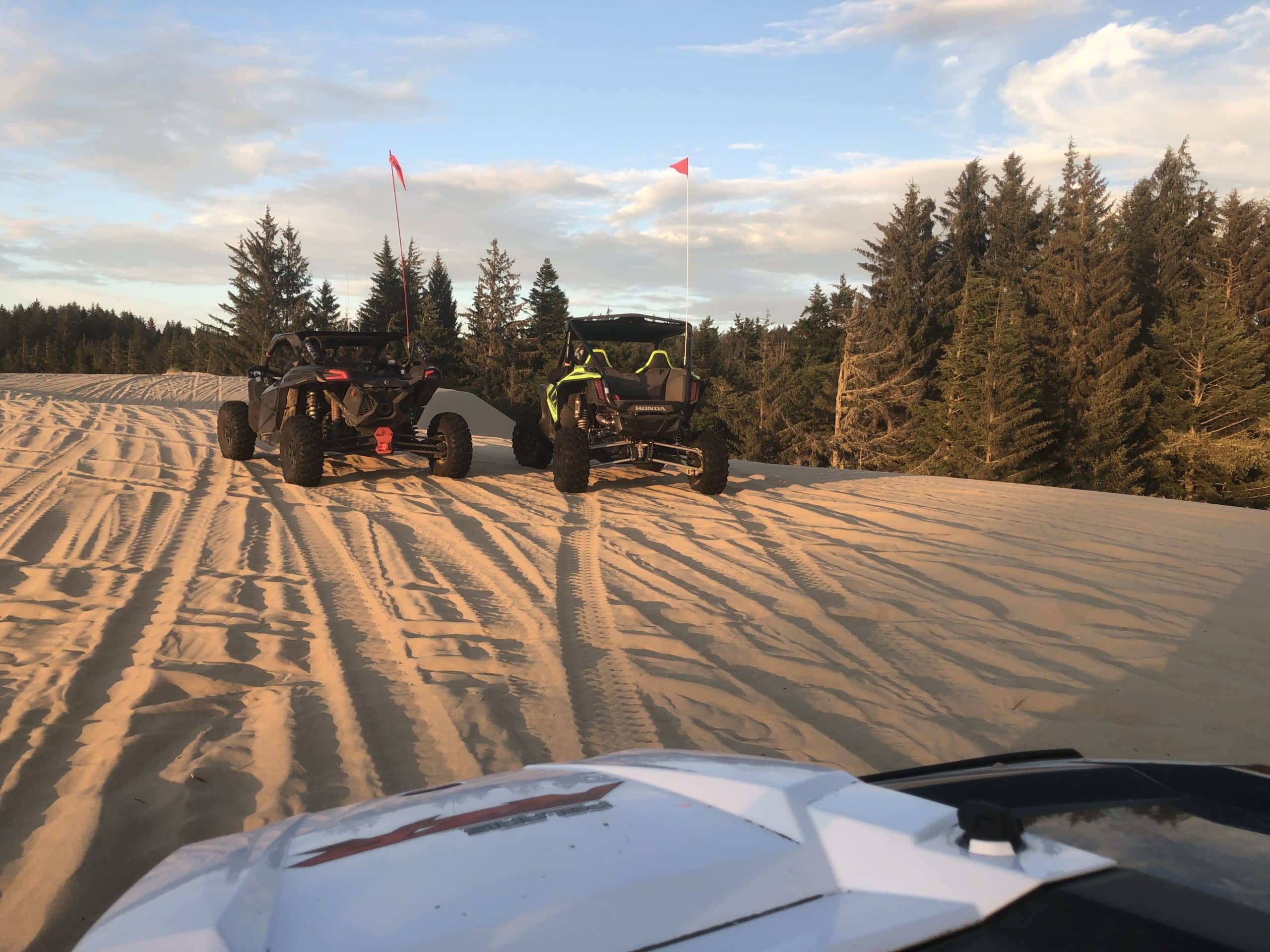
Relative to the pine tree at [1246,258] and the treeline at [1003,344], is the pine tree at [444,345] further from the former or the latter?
the pine tree at [1246,258]

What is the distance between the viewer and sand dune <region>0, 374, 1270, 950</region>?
2.86 meters

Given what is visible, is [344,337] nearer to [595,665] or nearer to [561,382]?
[561,382]

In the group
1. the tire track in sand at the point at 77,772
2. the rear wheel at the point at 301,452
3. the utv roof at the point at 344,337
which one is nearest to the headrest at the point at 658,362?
the utv roof at the point at 344,337

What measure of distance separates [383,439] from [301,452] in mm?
924

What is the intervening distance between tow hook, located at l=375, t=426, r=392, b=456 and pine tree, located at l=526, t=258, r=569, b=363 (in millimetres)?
41080

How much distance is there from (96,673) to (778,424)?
124ft

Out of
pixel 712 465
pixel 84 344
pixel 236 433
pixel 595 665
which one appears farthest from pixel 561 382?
pixel 84 344

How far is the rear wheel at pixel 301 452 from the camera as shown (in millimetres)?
8391

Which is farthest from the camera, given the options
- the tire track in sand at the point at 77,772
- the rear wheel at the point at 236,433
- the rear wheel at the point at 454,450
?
the rear wheel at the point at 236,433

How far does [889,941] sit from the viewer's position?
97 centimetres

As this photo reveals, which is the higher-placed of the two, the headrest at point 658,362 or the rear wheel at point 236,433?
the headrest at point 658,362

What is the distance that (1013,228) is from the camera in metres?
43.0

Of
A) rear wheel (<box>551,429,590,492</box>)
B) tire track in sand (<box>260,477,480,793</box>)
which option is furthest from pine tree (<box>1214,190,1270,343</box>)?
tire track in sand (<box>260,477,480,793</box>)

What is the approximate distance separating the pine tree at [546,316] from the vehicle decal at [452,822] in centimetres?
4889
